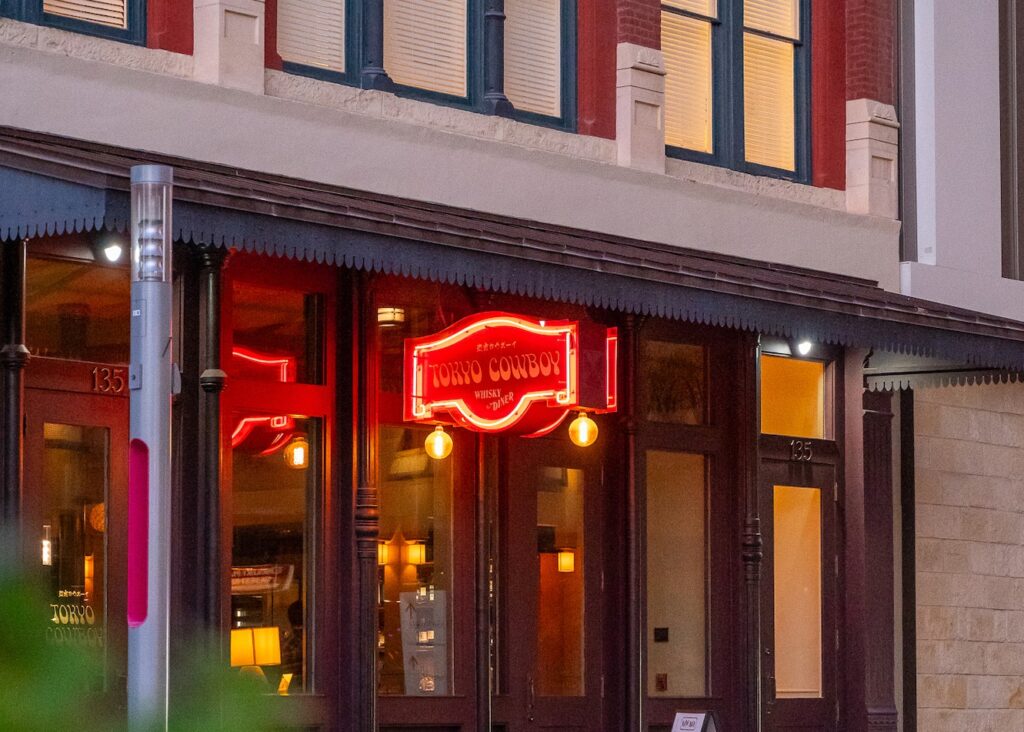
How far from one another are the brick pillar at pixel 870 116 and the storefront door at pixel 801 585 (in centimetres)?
234

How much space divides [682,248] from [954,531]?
185 inches

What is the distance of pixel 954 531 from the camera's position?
1546cm

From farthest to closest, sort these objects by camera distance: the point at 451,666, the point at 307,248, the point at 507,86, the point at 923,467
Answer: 1. the point at 923,467
2. the point at 507,86
3. the point at 451,666
4. the point at 307,248

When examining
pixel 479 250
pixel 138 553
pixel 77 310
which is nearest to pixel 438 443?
pixel 479 250

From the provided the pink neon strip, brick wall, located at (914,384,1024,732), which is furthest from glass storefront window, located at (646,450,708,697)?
the pink neon strip

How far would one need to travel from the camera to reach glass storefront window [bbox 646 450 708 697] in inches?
508

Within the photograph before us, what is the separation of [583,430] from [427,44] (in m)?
2.99

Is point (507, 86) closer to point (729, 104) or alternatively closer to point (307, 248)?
point (729, 104)

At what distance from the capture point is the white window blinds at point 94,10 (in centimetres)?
977

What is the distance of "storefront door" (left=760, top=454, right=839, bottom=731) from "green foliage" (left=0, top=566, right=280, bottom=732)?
12.6 meters

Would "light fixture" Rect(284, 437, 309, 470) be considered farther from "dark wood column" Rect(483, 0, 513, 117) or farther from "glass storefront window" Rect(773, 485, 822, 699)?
"glass storefront window" Rect(773, 485, 822, 699)

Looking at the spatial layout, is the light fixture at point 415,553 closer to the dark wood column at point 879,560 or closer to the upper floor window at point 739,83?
the upper floor window at point 739,83

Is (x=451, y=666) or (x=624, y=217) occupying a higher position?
(x=624, y=217)

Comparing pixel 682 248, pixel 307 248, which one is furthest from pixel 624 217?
pixel 307 248
